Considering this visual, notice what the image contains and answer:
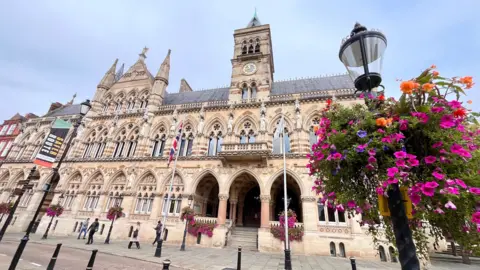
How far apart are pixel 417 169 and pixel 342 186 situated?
1.10 meters

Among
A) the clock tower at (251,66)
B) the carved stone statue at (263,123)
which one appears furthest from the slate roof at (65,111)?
the carved stone statue at (263,123)

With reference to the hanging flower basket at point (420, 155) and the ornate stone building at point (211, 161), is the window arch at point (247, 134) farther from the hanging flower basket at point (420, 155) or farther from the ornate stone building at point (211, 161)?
the hanging flower basket at point (420, 155)

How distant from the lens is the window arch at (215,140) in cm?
1936

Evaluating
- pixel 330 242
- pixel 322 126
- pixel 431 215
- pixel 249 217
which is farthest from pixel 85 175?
pixel 431 215

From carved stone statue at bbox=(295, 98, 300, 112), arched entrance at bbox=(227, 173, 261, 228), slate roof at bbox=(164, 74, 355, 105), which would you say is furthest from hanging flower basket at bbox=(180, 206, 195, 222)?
slate roof at bbox=(164, 74, 355, 105)

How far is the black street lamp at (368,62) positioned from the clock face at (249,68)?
1917 centimetres

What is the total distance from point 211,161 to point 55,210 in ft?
48.9

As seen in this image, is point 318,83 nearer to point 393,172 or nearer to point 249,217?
point 249,217

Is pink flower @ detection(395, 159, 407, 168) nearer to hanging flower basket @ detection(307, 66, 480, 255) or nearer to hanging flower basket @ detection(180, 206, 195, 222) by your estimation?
hanging flower basket @ detection(307, 66, 480, 255)

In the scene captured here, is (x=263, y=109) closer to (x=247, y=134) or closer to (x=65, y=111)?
(x=247, y=134)

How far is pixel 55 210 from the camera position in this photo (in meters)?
18.6

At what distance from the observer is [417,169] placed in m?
2.87

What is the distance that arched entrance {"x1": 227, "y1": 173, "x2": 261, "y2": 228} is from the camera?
736 inches

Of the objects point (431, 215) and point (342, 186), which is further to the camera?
point (342, 186)
